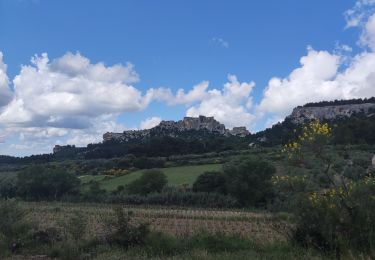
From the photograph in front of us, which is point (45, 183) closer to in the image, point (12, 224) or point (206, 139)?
point (12, 224)

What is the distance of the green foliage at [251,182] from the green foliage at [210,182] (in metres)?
5.66

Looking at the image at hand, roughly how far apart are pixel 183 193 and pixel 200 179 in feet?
14.2

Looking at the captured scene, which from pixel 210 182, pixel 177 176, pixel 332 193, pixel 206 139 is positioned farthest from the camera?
pixel 206 139

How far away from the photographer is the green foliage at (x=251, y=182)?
64950 millimetres

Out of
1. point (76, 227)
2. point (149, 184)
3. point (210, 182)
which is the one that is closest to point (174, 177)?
point (149, 184)

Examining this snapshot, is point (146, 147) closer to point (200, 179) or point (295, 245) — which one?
point (200, 179)

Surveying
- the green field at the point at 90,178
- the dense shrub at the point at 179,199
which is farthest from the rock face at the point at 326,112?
the dense shrub at the point at 179,199

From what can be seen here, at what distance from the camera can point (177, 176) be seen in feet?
275

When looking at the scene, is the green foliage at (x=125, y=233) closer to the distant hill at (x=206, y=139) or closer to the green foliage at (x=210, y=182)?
the distant hill at (x=206, y=139)

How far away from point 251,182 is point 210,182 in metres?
9.10

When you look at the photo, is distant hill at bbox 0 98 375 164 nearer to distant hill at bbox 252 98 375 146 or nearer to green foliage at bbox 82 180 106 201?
distant hill at bbox 252 98 375 146

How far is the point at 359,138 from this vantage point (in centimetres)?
8481

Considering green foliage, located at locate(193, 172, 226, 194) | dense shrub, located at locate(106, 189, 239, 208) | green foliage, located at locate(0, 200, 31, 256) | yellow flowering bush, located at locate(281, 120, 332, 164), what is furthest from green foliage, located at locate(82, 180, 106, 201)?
yellow flowering bush, located at locate(281, 120, 332, 164)

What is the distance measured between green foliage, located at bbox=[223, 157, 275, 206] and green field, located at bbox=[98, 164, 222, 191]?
12.2m
